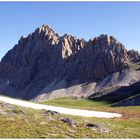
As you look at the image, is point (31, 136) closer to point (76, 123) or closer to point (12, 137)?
point (12, 137)

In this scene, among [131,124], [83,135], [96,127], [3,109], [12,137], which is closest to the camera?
[12,137]

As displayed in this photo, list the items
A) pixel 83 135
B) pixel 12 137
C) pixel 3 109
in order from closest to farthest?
pixel 12 137 < pixel 83 135 < pixel 3 109

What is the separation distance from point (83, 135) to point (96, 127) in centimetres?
434

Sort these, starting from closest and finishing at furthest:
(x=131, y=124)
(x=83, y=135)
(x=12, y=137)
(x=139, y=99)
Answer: (x=12, y=137) → (x=83, y=135) → (x=131, y=124) → (x=139, y=99)

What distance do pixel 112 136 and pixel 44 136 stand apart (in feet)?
24.4

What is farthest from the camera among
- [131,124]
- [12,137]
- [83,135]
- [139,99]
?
[139,99]

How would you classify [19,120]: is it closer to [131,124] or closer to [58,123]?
[58,123]

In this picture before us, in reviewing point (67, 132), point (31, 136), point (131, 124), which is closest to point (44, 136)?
point (31, 136)

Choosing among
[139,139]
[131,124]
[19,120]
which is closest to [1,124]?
[19,120]

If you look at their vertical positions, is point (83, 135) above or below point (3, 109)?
below

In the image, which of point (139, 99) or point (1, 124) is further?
point (139, 99)

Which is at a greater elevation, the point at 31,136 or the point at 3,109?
Answer: the point at 3,109

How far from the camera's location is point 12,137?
104 ft

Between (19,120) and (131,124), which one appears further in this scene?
(131,124)
